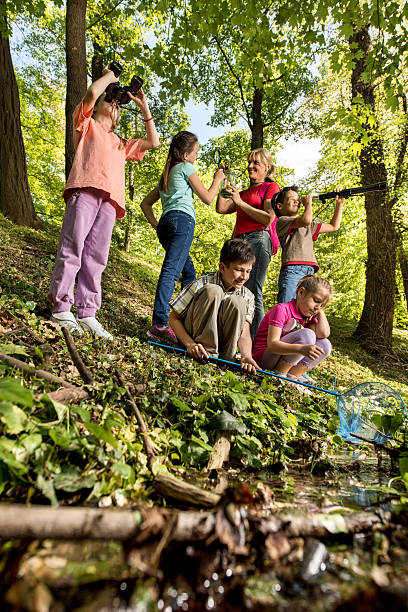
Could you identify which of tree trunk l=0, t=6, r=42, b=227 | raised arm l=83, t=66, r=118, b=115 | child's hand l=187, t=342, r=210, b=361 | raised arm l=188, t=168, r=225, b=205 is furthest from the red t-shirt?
tree trunk l=0, t=6, r=42, b=227

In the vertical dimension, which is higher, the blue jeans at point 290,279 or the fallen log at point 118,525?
the blue jeans at point 290,279

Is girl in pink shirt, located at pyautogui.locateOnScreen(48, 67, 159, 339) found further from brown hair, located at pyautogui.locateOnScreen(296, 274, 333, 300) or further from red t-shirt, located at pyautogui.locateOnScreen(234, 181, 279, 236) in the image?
brown hair, located at pyautogui.locateOnScreen(296, 274, 333, 300)

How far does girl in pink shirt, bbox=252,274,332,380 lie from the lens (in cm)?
336

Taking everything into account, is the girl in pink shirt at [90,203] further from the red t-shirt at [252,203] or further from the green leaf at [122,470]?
the green leaf at [122,470]

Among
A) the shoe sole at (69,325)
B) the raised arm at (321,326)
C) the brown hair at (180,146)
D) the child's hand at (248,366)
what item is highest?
the brown hair at (180,146)

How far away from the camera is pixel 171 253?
3.76m

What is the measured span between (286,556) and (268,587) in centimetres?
12

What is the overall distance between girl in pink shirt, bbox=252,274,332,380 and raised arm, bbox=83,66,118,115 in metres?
2.52

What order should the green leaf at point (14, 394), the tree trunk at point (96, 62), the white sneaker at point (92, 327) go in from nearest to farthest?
the green leaf at point (14, 394) < the white sneaker at point (92, 327) < the tree trunk at point (96, 62)

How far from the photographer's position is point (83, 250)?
334cm

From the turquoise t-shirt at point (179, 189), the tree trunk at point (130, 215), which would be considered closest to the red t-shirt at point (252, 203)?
the turquoise t-shirt at point (179, 189)

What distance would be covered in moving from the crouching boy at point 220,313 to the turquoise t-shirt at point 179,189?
0.77 m

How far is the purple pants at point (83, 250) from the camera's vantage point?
9.77ft

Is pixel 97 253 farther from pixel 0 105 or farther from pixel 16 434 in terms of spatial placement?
pixel 0 105
